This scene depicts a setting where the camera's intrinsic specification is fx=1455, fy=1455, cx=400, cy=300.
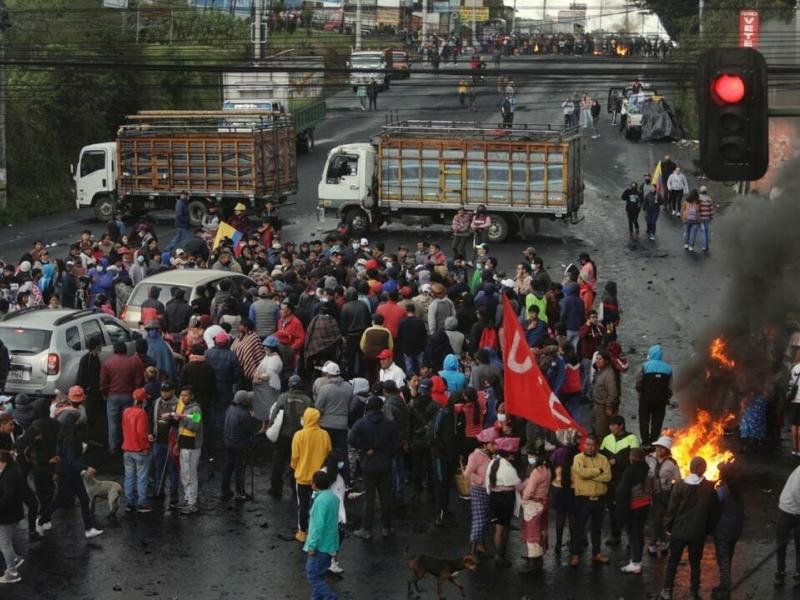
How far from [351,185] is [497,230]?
382 centimetres

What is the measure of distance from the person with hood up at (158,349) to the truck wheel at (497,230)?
16.3 meters

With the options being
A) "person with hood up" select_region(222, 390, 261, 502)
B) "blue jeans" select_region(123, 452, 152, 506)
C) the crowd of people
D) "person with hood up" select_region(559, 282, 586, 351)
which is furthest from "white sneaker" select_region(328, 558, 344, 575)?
"person with hood up" select_region(559, 282, 586, 351)

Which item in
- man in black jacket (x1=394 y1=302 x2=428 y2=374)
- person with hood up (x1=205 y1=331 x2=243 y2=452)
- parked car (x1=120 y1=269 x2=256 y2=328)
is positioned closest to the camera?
person with hood up (x1=205 y1=331 x2=243 y2=452)

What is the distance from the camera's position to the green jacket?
1239cm

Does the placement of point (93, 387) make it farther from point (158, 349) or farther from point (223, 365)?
point (223, 365)

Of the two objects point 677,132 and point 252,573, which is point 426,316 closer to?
point 252,573

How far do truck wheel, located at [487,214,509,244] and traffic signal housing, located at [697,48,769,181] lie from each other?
23.7 m

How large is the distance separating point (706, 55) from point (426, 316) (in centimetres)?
1128

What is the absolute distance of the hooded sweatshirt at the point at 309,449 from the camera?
14.2 meters

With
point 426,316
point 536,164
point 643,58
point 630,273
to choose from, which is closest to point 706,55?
point 426,316

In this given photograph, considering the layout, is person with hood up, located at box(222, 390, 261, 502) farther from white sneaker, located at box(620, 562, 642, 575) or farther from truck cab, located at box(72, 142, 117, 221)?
truck cab, located at box(72, 142, 117, 221)

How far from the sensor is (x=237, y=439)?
15586mm

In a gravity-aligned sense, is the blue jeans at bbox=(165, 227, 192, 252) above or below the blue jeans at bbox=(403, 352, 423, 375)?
above

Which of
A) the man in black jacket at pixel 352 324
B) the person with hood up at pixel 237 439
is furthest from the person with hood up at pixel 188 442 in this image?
the man in black jacket at pixel 352 324
